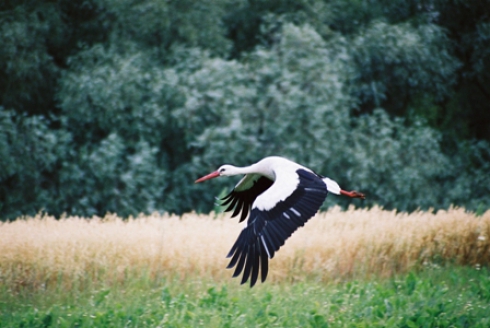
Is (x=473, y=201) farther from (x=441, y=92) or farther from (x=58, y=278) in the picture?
(x=58, y=278)

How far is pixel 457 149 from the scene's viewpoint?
56.3ft

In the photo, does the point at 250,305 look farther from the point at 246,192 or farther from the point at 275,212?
the point at 275,212

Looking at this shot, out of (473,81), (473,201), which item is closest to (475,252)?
(473,201)

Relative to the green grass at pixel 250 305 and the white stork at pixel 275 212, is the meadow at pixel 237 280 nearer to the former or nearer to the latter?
the green grass at pixel 250 305

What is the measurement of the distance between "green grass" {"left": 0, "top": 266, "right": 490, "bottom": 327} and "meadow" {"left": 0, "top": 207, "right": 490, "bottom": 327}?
0.01 metres

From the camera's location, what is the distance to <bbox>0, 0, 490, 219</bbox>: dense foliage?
14430mm

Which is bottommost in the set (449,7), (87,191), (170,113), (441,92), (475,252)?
(87,191)

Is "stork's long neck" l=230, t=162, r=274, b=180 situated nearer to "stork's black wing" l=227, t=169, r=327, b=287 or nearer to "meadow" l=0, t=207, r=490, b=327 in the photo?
"stork's black wing" l=227, t=169, r=327, b=287

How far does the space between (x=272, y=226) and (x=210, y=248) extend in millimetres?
2759

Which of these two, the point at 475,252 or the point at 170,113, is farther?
the point at 170,113

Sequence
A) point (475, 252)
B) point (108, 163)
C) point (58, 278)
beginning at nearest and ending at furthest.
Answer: point (58, 278) → point (475, 252) → point (108, 163)

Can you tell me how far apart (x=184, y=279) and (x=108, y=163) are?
6.30m

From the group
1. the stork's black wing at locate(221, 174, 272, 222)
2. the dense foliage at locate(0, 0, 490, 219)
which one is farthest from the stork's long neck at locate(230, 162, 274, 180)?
the dense foliage at locate(0, 0, 490, 219)

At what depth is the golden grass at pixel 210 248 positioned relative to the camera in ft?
27.0
